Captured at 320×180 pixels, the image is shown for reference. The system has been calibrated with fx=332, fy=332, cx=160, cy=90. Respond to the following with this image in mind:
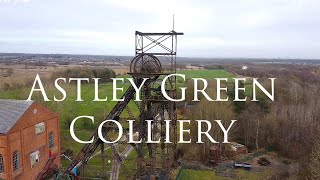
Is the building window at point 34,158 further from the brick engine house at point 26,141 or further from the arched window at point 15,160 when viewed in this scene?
the arched window at point 15,160

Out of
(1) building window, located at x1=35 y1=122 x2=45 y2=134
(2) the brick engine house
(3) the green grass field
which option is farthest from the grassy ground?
(1) building window, located at x1=35 y1=122 x2=45 y2=134

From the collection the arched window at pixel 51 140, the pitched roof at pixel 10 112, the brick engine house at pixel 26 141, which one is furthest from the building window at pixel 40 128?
the pitched roof at pixel 10 112

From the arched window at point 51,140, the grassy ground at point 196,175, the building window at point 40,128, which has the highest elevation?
the building window at point 40,128

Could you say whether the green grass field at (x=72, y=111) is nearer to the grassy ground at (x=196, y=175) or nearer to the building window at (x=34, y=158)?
the grassy ground at (x=196, y=175)

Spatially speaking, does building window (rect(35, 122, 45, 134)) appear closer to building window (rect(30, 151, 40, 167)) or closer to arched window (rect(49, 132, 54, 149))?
arched window (rect(49, 132, 54, 149))

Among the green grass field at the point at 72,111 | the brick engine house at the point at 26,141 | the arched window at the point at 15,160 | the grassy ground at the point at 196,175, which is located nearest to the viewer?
the brick engine house at the point at 26,141

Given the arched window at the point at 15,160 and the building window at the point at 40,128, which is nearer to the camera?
the arched window at the point at 15,160

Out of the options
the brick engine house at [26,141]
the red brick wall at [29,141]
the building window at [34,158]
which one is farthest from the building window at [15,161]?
the building window at [34,158]

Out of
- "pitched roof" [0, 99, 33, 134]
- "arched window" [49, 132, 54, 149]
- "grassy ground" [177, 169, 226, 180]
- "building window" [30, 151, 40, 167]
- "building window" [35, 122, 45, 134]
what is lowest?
"grassy ground" [177, 169, 226, 180]

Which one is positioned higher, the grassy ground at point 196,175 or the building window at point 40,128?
the building window at point 40,128

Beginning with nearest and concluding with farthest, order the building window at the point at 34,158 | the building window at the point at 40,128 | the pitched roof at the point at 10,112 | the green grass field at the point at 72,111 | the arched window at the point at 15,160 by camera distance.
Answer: the pitched roof at the point at 10,112 < the arched window at the point at 15,160 < the building window at the point at 34,158 < the building window at the point at 40,128 < the green grass field at the point at 72,111
